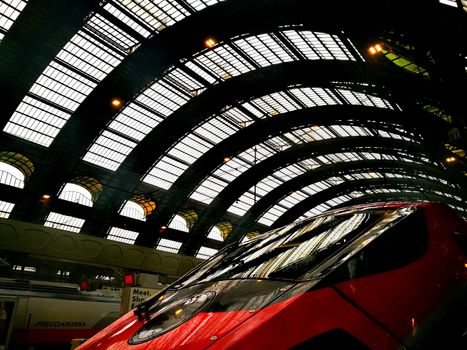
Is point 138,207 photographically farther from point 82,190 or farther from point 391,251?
point 391,251

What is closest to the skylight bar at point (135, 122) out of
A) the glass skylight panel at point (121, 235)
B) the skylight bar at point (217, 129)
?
the skylight bar at point (217, 129)

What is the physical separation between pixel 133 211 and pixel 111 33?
1610 cm

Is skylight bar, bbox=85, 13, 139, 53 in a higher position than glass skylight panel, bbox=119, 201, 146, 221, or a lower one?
higher

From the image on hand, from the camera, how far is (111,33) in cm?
1772

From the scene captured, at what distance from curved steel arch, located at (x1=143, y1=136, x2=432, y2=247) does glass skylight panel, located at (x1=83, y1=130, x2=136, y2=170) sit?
5.67m

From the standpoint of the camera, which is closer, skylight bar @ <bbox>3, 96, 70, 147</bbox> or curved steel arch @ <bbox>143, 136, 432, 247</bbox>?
skylight bar @ <bbox>3, 96, 70, 147</bbox>

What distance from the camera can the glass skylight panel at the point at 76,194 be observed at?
2602 cm

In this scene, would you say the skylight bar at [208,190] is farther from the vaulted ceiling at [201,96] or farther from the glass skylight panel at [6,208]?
the glass skylight panel at [6,208]

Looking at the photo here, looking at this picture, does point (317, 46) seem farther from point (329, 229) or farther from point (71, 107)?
point (329, 229)

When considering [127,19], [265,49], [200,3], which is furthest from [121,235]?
[200,3]

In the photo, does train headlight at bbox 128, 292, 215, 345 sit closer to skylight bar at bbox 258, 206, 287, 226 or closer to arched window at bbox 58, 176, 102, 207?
arched window at bbox 58, 176, 102, 207

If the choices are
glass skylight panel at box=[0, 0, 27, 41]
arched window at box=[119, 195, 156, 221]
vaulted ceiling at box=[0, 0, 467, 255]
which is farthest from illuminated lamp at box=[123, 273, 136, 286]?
arched window at box=[119, 195, 156, 221]

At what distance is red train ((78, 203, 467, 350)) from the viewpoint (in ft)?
5.78

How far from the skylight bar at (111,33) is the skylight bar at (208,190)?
14724 mm
